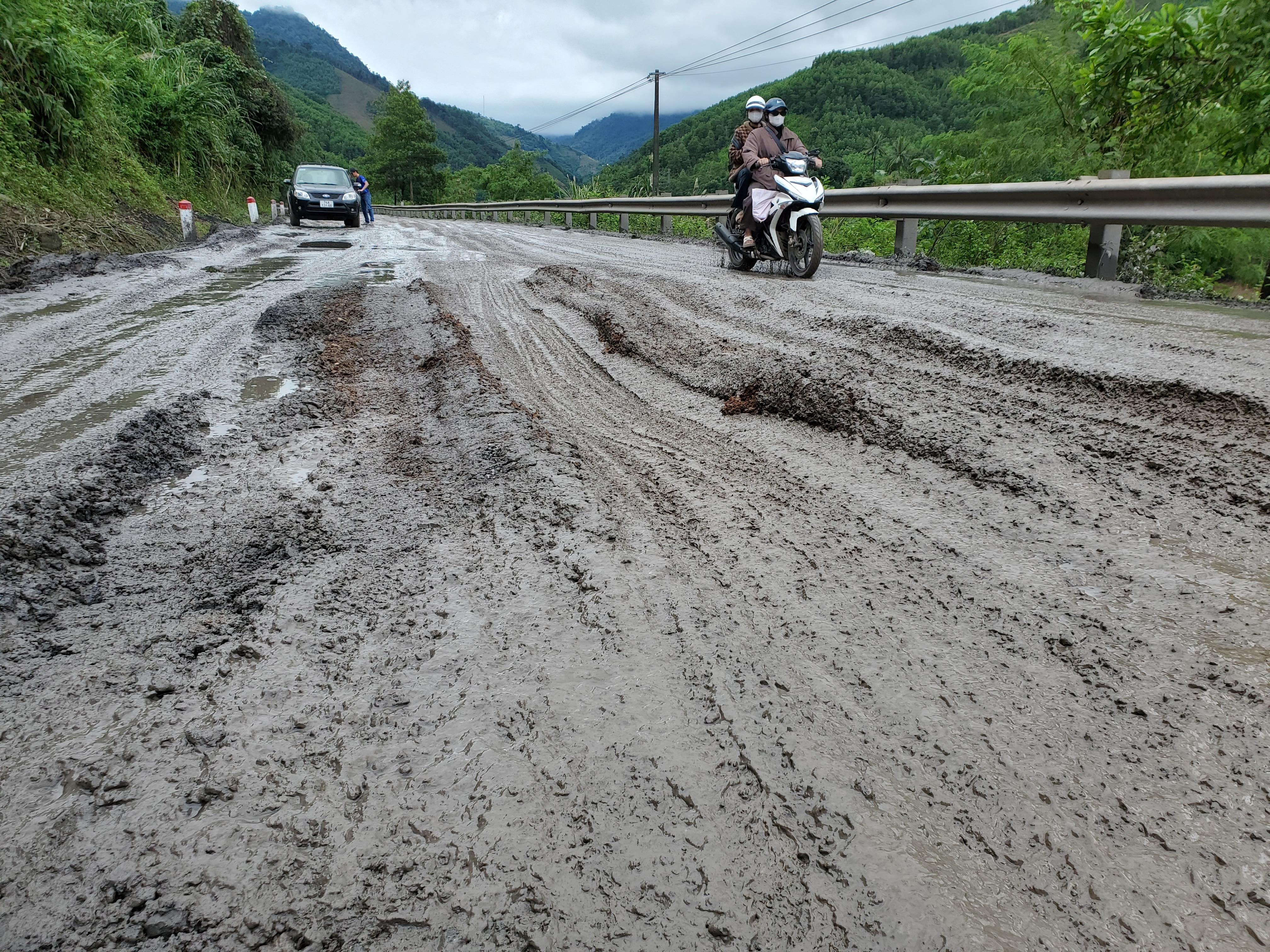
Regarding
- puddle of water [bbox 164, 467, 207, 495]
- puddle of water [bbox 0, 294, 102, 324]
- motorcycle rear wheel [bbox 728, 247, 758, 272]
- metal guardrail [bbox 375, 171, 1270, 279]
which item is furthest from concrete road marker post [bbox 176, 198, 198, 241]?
puddle of water [bbox 164, 467, 207, 495]

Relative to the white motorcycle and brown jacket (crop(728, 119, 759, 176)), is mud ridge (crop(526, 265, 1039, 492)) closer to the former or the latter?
the white motorcycle

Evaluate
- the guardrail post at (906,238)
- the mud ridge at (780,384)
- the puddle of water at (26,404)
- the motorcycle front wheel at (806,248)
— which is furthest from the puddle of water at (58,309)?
the guardrail post at (906,238)

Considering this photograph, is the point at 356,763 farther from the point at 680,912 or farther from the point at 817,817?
the point at 817,817

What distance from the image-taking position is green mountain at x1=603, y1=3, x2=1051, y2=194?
8081 cm

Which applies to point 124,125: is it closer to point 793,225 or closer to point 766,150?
point 766,150

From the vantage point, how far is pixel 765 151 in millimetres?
7664

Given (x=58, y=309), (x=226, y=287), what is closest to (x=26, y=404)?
(x=58, y=309)

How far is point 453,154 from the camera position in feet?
623

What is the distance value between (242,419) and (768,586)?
2.44 meters

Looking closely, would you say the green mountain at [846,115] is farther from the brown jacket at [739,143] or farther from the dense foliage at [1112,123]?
the brown jacket at [739,143]

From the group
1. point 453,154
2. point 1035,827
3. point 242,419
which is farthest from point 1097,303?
point 453,154

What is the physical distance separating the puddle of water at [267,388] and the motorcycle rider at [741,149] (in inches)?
221

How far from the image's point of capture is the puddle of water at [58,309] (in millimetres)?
4984

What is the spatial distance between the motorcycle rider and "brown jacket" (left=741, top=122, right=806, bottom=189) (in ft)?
0.21
